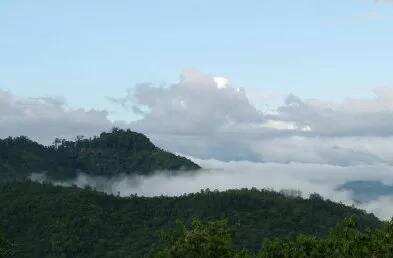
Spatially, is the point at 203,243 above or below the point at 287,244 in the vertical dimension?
above

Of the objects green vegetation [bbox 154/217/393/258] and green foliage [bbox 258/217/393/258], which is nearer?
green vegetation [bbox 154/217/393/258]

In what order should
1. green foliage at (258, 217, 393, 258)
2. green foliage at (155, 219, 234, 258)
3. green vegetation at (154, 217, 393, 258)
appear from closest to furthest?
green foliage at (155, 219, 234, 258) → green vegetation at (154, 217, 393, 258) → green foliage at (258, 217, 393, 258)

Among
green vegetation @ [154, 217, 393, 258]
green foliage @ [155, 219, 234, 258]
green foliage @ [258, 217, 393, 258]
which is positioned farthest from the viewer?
green foliage @ [258, 217, 393, 258]

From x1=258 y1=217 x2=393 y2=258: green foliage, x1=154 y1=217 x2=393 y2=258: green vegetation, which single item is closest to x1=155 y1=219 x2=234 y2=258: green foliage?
x1=154 y1=217 x2=393 y2=258: green vegetation

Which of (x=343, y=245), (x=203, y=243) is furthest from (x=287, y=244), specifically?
(x=203, y=243)

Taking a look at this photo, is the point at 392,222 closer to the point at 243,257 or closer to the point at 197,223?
the point at 243,257

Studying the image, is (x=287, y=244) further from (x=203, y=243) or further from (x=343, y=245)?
(x=203, y=243)

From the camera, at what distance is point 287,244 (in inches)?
4500

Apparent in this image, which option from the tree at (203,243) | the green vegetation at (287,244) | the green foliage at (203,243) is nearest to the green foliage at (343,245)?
the green vegetation at (287,244)

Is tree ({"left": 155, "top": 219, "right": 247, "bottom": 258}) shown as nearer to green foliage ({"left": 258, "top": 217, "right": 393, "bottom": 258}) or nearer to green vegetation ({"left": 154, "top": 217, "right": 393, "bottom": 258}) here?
green vegetation ({"left": 154, "top": 217, "right": 393, "bottom": 258})

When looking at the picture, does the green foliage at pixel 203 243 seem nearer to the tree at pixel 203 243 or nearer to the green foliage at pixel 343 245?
the tree at pixel 203 243

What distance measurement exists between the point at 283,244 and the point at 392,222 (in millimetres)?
19768

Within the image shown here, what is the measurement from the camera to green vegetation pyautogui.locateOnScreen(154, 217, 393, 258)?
278ft

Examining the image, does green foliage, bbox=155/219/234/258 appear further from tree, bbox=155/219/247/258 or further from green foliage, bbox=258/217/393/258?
green foliage, bbox=258/217/393/258
